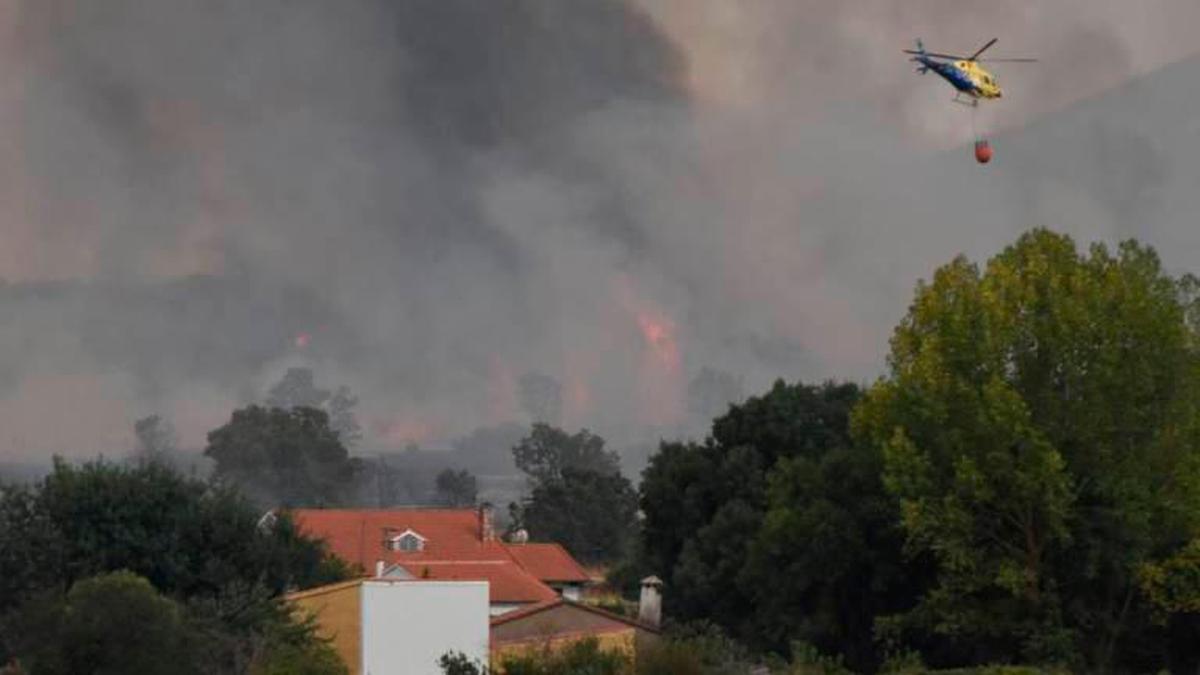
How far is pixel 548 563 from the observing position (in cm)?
10638

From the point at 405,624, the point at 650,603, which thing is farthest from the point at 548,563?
the point at 405,624

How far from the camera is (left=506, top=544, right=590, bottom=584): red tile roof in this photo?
103 metres

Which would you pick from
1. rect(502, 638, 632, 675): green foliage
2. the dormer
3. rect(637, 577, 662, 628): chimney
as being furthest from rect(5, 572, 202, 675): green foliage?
the dormer

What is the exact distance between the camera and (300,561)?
66812 millimetres

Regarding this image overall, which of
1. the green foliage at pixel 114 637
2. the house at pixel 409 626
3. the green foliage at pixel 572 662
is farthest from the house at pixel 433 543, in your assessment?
the green foliage at pixel 572 662

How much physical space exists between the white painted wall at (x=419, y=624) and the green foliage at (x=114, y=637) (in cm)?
648

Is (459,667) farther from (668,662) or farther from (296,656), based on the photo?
(296,656)

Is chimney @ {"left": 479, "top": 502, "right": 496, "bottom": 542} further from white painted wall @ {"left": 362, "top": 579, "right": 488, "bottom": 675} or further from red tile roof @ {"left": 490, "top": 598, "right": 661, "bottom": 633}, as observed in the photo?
white painted wall @ {"left": 362, "top": 579, "right": 488, "bottom": 675}

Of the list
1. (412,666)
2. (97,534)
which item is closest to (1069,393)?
(412,666)

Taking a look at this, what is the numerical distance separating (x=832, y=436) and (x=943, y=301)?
888 inches

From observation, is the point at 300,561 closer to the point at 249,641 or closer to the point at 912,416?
the point at 249,641

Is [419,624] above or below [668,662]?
above

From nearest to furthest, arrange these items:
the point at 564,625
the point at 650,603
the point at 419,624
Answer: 1. the point at 419,624
2. the point at 564,625
3. the point at 650,603

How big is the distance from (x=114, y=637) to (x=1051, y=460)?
27607 millimetres
